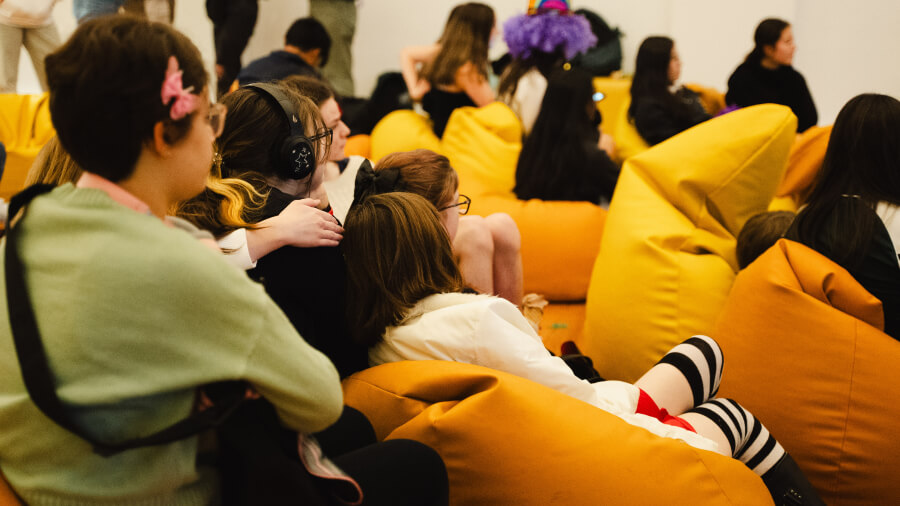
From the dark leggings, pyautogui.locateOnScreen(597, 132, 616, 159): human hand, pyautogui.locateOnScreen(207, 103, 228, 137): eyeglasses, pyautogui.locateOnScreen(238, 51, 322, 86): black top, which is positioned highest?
pyautogui.locateOnScreen(207, 103, 228, 137): eyeglasses

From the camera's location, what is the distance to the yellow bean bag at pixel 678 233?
2141 mm

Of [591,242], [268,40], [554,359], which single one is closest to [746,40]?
[591,242]

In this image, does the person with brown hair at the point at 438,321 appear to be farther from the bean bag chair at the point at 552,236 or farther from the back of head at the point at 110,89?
the bean bag chair at the point at 552,236

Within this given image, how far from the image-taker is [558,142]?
9.50 ft

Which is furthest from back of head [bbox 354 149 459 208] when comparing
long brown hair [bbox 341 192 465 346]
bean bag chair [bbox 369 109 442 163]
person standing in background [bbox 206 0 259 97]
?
person standing in background [bbox 206 0 259 97]

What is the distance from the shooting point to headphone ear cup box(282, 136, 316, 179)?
4.89 ft

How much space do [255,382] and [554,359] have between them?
2.41 feet

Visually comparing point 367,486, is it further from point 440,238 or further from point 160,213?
point 440,238

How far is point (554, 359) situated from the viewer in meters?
1.48

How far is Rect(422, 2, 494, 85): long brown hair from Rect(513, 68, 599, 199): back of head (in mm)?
603

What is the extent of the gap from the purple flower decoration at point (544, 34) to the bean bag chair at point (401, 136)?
0.69 meters

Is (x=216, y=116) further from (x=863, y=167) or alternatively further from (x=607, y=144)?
(x=607, y=144)

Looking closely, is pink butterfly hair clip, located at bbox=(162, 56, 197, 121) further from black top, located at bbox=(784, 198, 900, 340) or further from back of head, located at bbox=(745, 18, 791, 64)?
back of head, located at bbox=(745, 18, 791, 64)

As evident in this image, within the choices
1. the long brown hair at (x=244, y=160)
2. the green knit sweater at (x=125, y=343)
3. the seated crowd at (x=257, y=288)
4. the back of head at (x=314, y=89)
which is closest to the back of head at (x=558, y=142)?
the seated crowd at (x=257, y=288)
